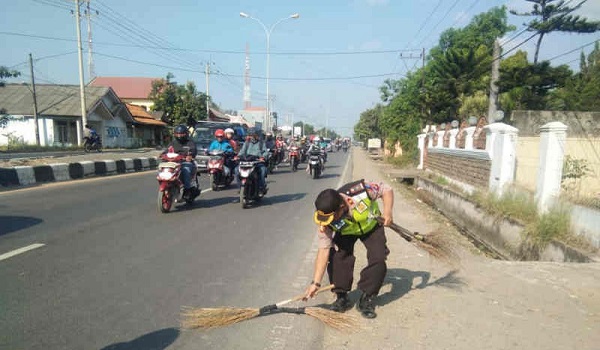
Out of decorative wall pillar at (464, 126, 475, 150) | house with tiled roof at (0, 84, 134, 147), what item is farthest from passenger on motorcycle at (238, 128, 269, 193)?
house with tiled roof at (0, 84, 134, 147)

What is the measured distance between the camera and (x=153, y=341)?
3119 millimetres

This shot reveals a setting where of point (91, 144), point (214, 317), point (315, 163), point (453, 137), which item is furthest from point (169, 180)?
point (91, 144)

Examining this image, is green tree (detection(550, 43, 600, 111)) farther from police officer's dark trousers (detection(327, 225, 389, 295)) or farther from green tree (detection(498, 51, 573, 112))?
police officer's dark trousers (detection(327, 225, 389, 295))

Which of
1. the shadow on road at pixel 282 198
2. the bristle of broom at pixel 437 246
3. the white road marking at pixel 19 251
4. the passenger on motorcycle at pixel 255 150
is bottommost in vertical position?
the shadow on road at pixel 282 198

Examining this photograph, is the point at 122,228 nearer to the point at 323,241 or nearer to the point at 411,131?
the point at 323,241

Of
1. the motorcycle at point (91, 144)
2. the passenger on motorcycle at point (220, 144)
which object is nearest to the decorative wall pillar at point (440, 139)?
the passenger on motorcycle at point (220, 144)

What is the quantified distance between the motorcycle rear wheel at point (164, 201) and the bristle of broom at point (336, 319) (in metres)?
5.01

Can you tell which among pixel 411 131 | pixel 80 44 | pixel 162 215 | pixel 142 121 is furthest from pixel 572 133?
pixel 142 121

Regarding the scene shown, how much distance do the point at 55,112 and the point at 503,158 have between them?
108 feet

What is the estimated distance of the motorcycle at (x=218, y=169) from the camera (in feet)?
35.4

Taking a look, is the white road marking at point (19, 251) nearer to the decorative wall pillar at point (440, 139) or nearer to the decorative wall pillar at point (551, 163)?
the decorative wall pillar at point (551, 163)

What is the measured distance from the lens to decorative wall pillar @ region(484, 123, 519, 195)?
8766mm

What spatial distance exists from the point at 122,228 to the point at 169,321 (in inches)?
140

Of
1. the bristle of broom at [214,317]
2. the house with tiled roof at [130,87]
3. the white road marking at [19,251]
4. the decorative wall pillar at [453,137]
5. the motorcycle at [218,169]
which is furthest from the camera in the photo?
the house with tiled roof at [130,87]
